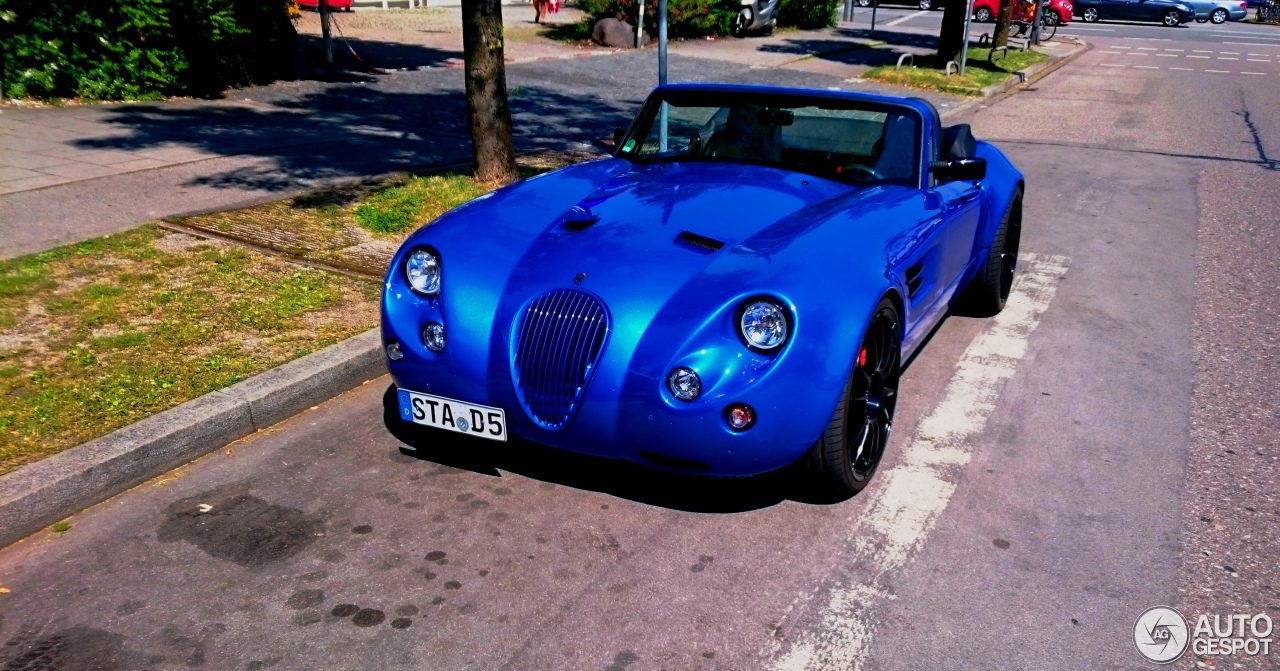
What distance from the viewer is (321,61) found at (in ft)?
52.4

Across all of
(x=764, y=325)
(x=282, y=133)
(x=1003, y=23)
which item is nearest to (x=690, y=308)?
(x=764, y=325)

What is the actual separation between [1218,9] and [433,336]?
47.5m

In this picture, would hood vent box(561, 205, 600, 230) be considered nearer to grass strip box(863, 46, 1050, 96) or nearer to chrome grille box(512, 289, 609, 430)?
chrome grille box(512, 289, 609, 430)

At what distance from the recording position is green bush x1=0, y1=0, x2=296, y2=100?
11195 millimetres

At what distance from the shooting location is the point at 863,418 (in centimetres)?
406

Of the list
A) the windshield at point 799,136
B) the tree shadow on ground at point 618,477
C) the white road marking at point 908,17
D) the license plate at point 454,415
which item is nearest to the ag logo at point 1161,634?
the tree shadow on ground at point 618,477

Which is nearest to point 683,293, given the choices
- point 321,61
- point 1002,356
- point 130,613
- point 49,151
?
point 130,613

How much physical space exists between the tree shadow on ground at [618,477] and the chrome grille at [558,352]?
0.72ft

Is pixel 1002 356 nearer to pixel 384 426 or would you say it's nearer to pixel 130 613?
pixel 384 426

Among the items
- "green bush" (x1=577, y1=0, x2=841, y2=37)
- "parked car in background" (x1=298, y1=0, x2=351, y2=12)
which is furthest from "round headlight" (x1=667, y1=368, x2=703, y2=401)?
"parked car in background" (x1=298, y1=0, x2=351, y2=12)

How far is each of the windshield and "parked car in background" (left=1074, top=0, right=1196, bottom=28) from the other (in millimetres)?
40876

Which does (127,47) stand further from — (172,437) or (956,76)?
(956,76)

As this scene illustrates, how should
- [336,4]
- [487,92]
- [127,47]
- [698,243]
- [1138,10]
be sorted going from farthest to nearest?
[1138,10] → [336,4] → [127,47] → [487,92] → [698,243]

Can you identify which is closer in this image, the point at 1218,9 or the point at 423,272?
the point at 423,272
